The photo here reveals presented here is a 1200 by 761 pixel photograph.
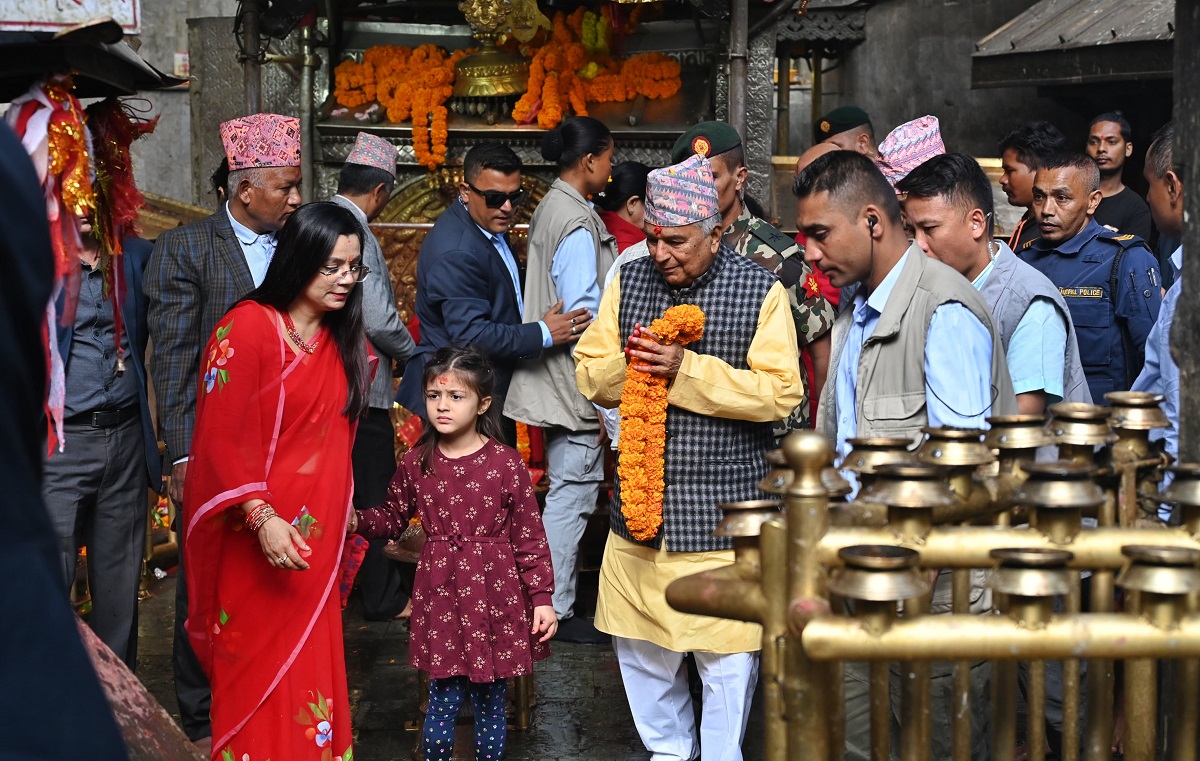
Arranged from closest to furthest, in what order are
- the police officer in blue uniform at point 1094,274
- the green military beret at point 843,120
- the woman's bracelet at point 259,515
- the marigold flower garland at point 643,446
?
the woman's bracelet at point 259,515, the marigold flower garland at point 643,446, the police officer in blue uniform at point 1094,274, the green military beret at point 843,120

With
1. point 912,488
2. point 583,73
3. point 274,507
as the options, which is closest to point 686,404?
point 274,507

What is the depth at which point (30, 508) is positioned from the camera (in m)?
1.42

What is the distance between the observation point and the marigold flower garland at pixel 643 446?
387 cm

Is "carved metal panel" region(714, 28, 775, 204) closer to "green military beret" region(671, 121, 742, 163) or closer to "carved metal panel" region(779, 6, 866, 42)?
"carved metal panel" region(779, 6, 866, 42)

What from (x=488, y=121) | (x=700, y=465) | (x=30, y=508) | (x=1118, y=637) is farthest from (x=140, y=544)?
(x=488, y=121)

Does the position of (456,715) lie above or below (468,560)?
below

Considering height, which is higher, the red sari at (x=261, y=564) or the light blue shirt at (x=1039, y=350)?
the light blue shirt at (x=1039, y=350)

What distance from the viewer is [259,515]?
358cm

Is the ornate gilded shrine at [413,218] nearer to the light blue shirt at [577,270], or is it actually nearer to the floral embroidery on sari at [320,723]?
the light blue shirt at [577,270]

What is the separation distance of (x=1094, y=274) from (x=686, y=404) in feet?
6.46

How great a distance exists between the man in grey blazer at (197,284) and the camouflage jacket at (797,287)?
173 centimetres

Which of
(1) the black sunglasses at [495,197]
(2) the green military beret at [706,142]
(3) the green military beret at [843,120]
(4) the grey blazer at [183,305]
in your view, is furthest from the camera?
(3) the green military beret at [843,120]

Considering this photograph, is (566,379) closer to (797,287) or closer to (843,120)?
(797,287)

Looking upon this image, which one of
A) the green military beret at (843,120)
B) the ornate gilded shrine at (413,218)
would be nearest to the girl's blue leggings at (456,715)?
the green military beret at (843,120)
